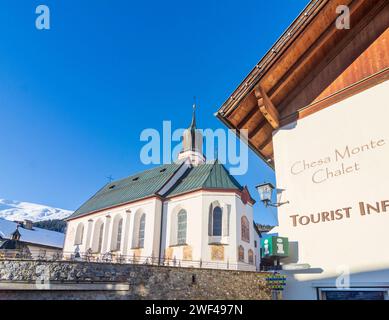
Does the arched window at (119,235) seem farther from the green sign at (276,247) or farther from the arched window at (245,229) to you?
the green sign at (276,247)

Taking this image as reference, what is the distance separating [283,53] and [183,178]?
77.4 ft

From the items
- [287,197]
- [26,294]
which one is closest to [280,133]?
[287,197]

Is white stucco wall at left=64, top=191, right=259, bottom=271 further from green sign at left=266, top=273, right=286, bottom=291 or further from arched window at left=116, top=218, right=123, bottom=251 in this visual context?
green sign at left=266, top=273, right=286, bottom=291

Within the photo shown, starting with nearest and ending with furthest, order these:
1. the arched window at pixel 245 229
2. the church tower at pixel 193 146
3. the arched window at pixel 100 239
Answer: the arched window at pixel 245 229 < the arched window at pixel 100 239 < the church tower at pixel 193 146

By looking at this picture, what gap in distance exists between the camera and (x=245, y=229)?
24016 mm

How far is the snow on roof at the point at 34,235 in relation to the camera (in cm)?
4378

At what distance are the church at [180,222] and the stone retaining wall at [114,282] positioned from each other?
3745 mm

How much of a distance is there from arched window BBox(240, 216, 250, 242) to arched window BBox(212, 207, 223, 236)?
1.70m

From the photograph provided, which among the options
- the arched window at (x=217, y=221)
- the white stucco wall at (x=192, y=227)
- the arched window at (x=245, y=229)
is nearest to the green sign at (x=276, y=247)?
the white stucco wall at (x=192, y=227)

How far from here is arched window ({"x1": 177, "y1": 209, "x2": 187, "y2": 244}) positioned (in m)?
24.3

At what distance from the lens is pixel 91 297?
15.1 metres

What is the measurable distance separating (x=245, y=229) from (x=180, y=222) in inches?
210

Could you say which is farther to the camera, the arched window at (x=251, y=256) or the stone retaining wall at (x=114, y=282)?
the arched window at (x=251, y=256)

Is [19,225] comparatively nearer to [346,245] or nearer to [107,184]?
[107,184]
